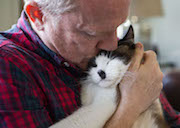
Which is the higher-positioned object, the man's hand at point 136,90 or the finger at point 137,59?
the finger at point 137,59

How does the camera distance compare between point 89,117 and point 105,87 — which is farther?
point 105,87

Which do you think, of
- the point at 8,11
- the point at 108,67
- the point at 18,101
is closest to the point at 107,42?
the point at 108,67

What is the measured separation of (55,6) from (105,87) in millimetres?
453

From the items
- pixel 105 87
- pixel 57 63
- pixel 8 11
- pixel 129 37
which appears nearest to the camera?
pixel 57 63

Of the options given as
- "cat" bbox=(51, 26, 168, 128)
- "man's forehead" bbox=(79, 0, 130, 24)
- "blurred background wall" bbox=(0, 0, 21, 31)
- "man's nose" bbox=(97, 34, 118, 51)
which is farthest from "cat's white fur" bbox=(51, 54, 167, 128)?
"blurred background wall" bbox=(0, 0, 21, 31)

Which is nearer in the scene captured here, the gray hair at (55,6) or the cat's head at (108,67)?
the gray hair at (55,6)

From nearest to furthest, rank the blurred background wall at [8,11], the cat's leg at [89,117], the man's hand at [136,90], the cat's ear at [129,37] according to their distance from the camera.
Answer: the cat's leg at [89,117] < the man's hand at [136,90] < the cat's ear at [129,37] < the blurred background wall at [8,11]

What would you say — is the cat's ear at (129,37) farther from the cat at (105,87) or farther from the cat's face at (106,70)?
the cat's face at (106,70)

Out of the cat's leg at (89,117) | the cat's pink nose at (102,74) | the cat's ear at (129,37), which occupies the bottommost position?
the cat's leg at (89,117)

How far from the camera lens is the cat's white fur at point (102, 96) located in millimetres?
795

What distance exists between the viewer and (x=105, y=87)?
937 mm

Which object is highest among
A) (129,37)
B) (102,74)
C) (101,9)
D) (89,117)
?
(101,9)

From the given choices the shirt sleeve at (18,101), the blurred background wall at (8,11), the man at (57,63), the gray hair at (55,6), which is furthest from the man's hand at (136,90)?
the blurred background wall at (8,11)

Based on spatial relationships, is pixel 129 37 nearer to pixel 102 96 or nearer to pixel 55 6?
pixel 102 96
